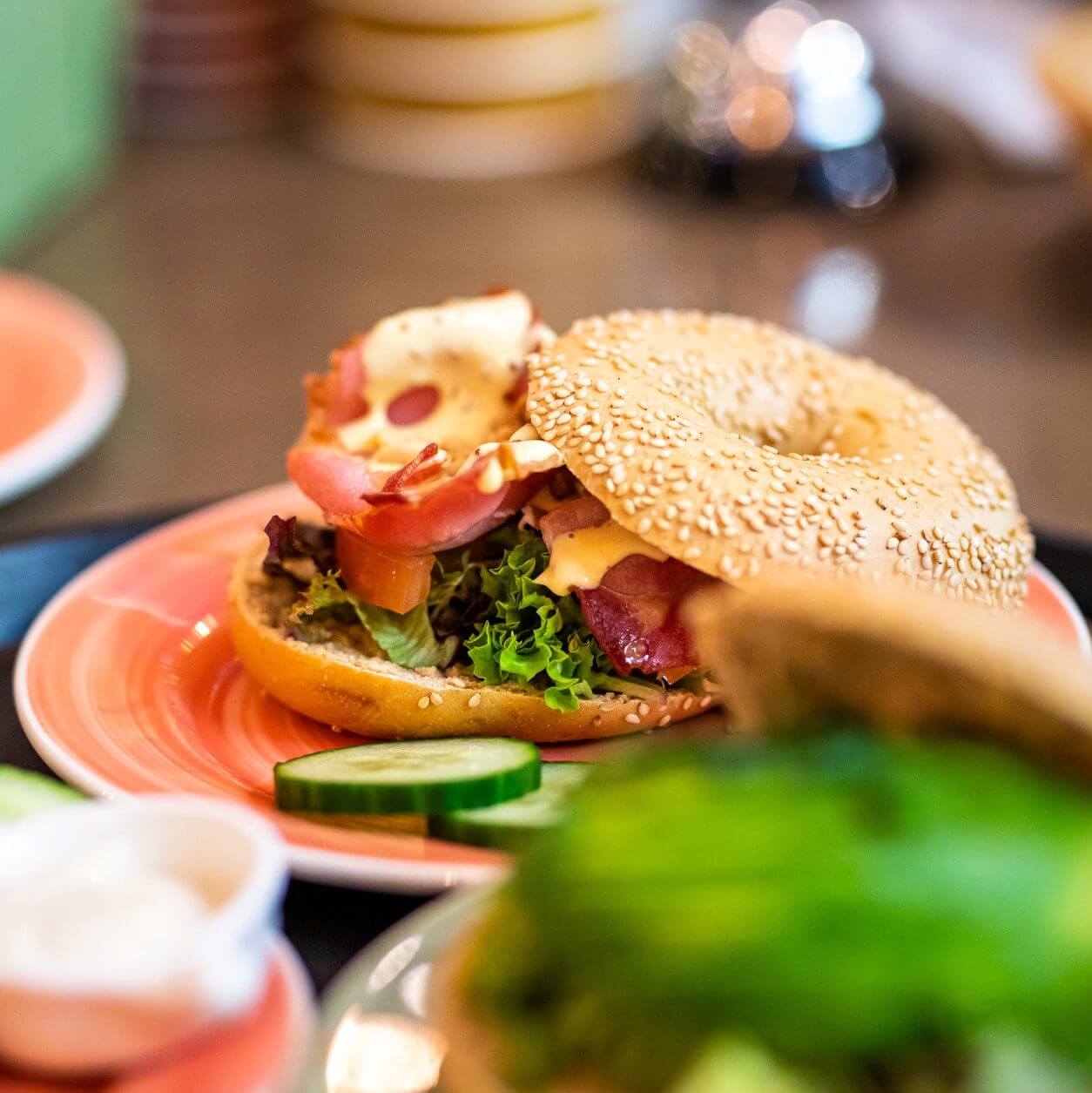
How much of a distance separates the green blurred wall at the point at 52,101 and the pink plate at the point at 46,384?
2.53 ft

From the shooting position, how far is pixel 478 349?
6.46 feet

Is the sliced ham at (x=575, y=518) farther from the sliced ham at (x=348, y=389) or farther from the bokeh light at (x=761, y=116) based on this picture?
the bokeh light at (x=761, y=116)

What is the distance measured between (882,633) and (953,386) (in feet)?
9.29

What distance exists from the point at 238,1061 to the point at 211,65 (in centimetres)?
467

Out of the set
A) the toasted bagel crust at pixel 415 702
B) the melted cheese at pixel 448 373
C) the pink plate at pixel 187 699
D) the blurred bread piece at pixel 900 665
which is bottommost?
the pink plate at pixel 187 699

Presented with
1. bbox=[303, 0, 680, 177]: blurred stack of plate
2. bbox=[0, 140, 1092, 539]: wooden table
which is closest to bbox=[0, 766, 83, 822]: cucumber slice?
bbox=[0, 140, 1092, 539]: wooden table

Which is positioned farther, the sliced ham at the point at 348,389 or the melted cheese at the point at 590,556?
the sliced ham at the point at 348,389

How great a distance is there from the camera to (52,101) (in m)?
4.14

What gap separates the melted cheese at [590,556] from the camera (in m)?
1.76

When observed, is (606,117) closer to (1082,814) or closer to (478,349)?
(478,349)

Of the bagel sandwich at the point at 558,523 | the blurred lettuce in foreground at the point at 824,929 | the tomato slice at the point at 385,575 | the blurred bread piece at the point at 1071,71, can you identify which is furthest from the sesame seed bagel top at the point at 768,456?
the blurred bread piece at the point at 1071,71

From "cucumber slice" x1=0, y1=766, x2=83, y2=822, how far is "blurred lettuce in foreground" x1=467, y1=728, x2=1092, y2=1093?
0.64 m

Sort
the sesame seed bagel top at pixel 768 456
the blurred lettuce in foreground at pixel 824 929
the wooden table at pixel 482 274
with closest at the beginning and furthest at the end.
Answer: the blurred lettuce in foreground at pixel 824 929
the sesame seed bagel top at pixel 768 456
the wooden table at pixel 482 274

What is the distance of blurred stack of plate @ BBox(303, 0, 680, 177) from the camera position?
436cm
